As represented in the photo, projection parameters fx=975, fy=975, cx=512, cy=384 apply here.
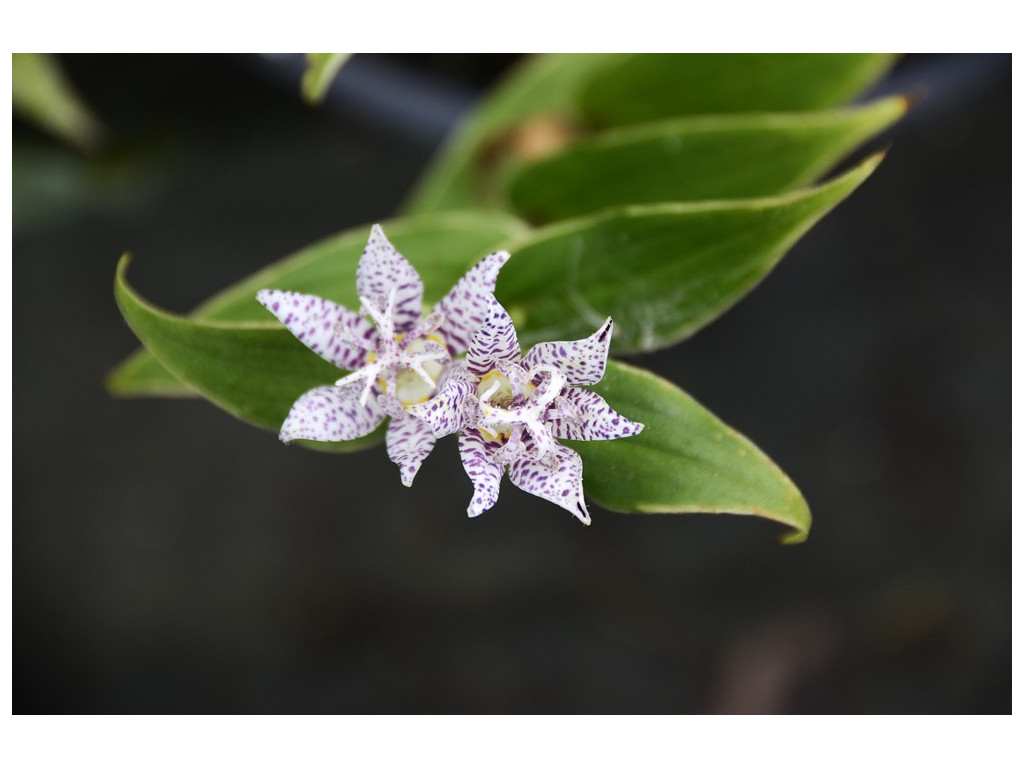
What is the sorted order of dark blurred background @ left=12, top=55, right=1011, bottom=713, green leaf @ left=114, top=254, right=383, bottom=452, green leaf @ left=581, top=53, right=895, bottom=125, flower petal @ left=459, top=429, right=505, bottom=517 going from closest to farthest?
flower petal @ left=459, top=429, right=505, bottom=517, green leaf @ left=114, top=254, right=383, bottom=452, green leaf @ left=581, top=53, right=895, bottom=125, dark blurred background @ left=12, top=55, right=1011, bottom=713

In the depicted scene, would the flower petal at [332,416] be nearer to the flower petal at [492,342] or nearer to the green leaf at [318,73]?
the flower petal at [492,342]

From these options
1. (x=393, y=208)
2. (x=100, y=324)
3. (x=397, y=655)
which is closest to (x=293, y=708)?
(x=397, y=655)

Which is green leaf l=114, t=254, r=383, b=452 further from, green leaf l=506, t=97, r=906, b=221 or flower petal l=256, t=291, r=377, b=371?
green leaf l=506, t=97, r=906, b=221

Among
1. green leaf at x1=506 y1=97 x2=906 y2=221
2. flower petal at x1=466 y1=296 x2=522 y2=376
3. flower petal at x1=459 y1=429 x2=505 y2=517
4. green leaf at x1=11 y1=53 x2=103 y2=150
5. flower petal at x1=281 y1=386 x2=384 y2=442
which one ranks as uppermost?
green leaf at x1=11 y1=53 x2=103 y2=150

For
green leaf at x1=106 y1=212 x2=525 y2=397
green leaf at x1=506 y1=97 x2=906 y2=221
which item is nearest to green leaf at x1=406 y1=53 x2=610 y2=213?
green leaf at x1=506 y1=97 x2=906 y2=221

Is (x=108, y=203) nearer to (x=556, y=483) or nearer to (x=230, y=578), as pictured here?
(x=230, y=578)

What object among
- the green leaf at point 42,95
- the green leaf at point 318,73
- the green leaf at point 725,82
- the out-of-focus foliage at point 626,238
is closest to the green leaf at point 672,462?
the out-of-focus foliage at point 626,238
